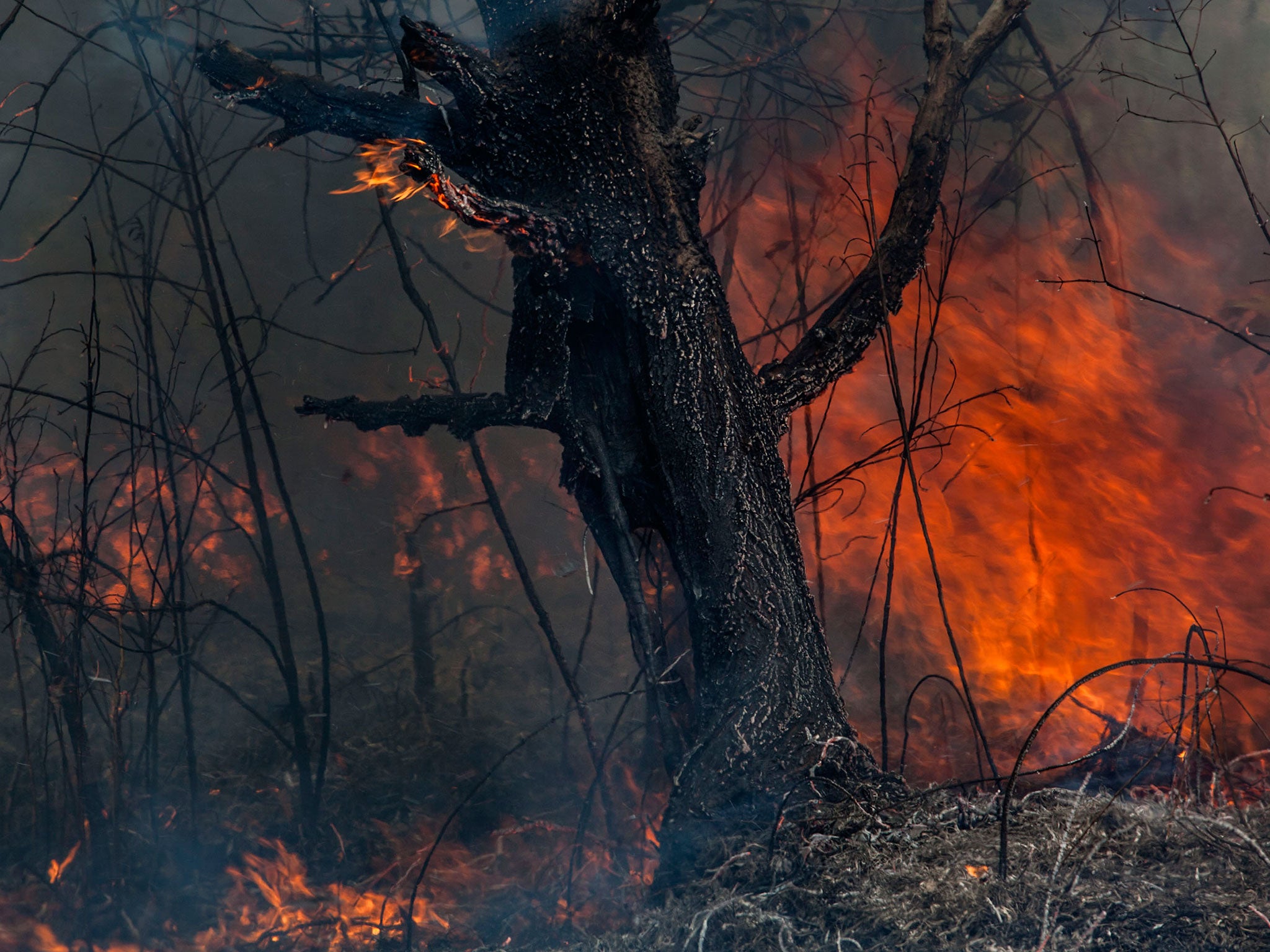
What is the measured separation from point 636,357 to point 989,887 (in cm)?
118

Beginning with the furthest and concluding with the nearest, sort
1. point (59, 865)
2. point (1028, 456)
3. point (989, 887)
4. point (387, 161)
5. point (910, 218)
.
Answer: point (1028, 456)
point (59, 865)
point (910, 218)
point (387, 161)
point (989, 887)

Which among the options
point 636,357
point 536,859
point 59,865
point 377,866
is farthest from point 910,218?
point 59,865

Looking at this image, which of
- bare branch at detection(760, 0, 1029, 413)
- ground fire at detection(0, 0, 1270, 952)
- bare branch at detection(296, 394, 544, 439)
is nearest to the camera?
bare branch at detection(296, 394, 544, 439)

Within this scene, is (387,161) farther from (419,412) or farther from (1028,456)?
(1028,456)

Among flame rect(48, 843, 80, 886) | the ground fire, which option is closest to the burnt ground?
the ground fire

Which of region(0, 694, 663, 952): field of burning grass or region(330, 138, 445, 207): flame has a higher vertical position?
region(330, 138, 445, 207): flame

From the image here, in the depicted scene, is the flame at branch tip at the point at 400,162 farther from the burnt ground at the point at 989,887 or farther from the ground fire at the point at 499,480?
the burnt ground at the point at 989,887

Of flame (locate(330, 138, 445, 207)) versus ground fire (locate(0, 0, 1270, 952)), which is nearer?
flame (locate(330, 138, 445, 207))

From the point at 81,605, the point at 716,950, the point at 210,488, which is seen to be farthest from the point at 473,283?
the point at 716,950

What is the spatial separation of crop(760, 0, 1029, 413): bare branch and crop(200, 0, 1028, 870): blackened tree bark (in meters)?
0.09

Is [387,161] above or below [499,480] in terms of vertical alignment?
above

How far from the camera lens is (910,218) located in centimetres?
183

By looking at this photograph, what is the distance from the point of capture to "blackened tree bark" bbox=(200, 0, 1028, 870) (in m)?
1.53

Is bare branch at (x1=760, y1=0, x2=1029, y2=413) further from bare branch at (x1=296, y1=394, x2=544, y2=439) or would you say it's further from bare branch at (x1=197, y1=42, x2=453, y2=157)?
bare branch at (x1=197, y1=42, x2=453, y2=157)
